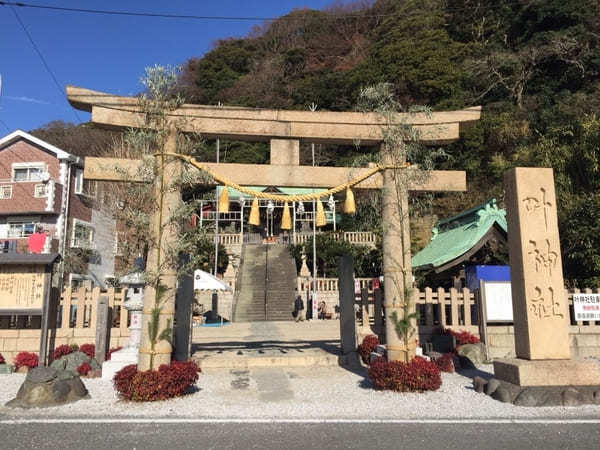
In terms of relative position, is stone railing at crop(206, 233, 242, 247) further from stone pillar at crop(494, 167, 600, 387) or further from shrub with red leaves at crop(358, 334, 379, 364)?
stone pillar at crop(494, 167, 600, 387)

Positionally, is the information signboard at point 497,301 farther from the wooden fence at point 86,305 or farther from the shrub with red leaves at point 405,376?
the wooden fence at point 86,305

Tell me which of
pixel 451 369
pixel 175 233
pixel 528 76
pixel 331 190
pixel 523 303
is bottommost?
pixel 451 369

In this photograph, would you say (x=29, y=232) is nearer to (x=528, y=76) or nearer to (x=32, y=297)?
(x=32, y=297)

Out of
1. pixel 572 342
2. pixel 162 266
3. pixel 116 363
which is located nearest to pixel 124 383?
pixel 162 266

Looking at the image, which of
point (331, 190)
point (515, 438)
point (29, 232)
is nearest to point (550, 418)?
point (515, 438)

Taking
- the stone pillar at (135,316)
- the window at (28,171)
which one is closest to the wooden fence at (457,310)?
the stone pillar at (135,316)

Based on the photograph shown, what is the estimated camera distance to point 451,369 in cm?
976

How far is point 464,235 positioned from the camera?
15.2 m

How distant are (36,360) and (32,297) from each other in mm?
1669

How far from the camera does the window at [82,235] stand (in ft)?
91.1

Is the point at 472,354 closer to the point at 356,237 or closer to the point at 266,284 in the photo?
the point at 266,284

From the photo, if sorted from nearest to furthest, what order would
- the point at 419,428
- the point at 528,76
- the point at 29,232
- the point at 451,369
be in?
the point at 419,428 → the point at 451,369 → the point at 29,232 → the point at 528,76

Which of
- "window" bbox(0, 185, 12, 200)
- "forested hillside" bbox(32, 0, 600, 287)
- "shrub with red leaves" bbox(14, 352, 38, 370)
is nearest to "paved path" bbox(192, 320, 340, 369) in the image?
"shrub with red leaves" bbox(14, 352, 38, 370)

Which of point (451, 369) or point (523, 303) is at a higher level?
point (523, 303)
